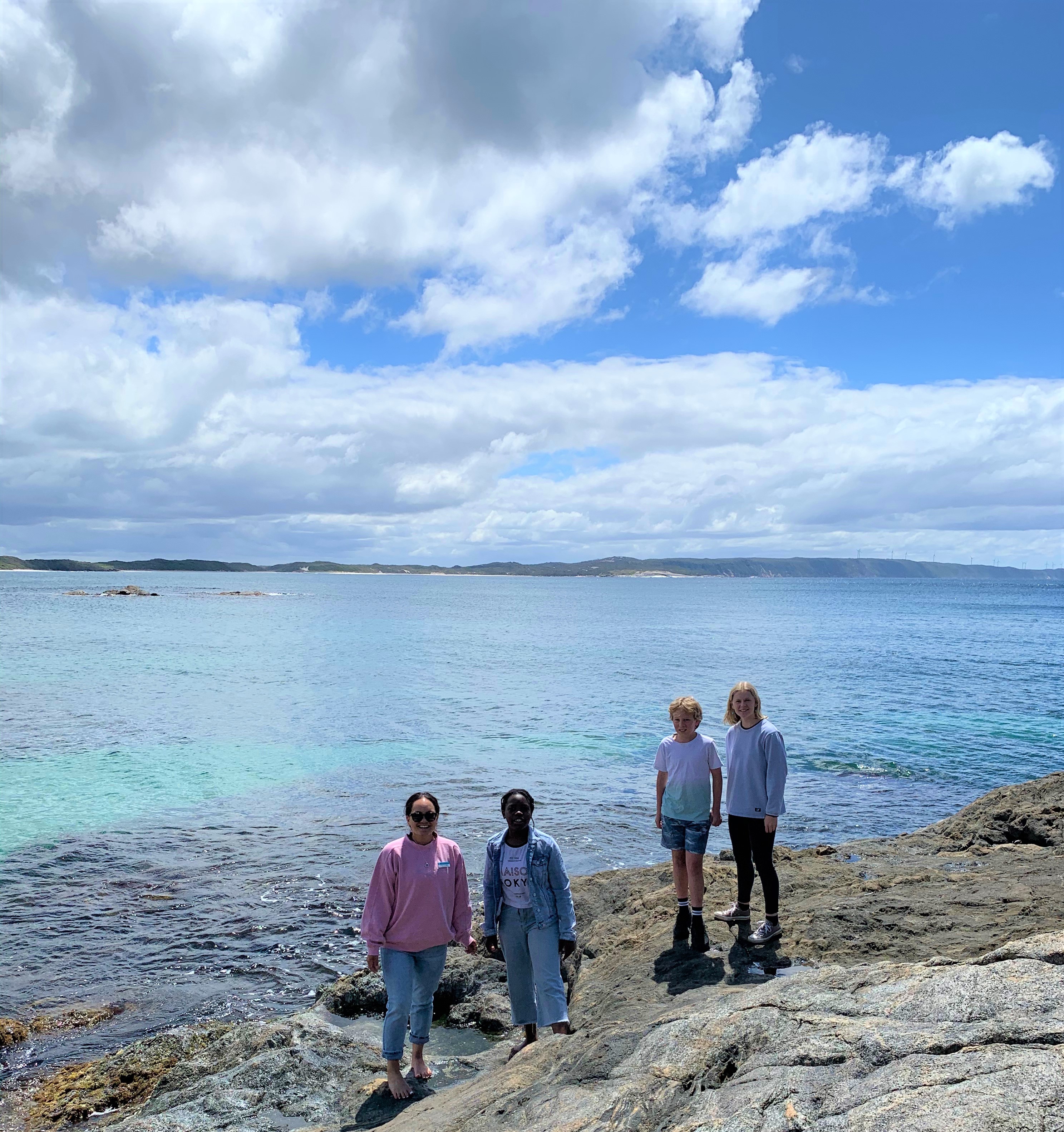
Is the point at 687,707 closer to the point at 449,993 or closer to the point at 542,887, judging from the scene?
the point at 542,887

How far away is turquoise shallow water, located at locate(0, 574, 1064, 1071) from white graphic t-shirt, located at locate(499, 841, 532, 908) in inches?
191

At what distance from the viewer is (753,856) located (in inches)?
333

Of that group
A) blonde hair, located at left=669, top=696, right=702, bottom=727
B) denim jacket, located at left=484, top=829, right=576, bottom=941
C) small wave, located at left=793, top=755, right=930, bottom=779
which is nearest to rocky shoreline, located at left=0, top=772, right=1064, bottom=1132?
denim jacket, located at left=484, top=829, right=576, bottom=941

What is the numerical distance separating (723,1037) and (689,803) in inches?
119

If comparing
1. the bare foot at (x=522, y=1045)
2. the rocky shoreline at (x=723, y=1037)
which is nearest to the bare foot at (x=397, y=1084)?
the rocky shoreline at (x=723, y=1037)

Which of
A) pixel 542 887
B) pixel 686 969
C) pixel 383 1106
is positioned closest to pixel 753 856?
pixel 686 969

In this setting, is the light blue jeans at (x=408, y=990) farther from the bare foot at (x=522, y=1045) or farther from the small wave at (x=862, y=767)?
the small wave at (x=862, y=767)

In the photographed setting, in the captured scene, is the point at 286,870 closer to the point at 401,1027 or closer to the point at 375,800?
the point at 375,800

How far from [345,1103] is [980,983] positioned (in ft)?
17.6

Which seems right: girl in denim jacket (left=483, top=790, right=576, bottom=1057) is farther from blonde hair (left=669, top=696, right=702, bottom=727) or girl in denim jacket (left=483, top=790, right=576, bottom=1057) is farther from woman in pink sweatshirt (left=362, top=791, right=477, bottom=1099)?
blonde hair (left=669, top=696, right=702, bottom=727)

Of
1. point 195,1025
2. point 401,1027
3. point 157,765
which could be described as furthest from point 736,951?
point 157,765

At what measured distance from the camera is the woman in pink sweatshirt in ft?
23.0

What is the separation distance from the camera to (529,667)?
47.8 metres

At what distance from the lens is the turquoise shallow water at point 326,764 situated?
12.1m
